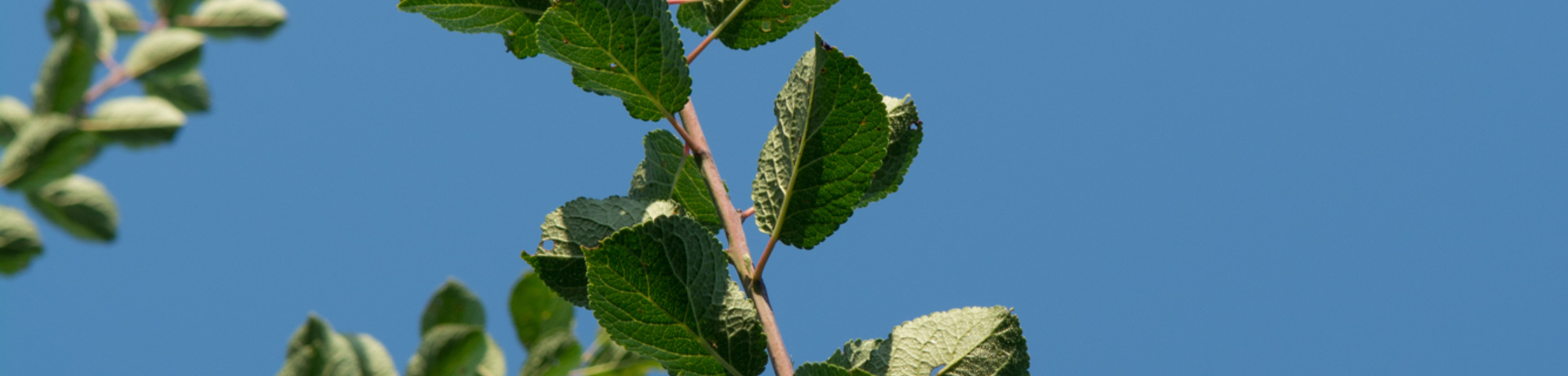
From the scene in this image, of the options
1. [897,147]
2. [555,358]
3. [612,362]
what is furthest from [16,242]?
[897,147]

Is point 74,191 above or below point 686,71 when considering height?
below

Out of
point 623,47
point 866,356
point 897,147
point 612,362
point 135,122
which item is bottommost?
point 135,122

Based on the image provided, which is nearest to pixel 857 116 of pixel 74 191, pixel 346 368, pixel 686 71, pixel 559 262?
pixel 686 71

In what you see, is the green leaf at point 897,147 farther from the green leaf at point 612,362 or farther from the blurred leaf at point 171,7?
the blurred leaf at point 171,7

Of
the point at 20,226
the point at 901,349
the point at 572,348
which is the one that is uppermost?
the point at 901,349

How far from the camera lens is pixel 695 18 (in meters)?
1.23

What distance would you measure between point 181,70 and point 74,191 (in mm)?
173

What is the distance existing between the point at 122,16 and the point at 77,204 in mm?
332

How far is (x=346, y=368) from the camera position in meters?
0.69

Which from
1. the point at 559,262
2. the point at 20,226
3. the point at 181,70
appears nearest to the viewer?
the point at 20,226

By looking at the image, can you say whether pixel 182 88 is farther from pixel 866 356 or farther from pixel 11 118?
pixel 866 356

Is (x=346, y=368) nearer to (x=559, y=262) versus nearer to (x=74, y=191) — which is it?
(x=74, y=191)

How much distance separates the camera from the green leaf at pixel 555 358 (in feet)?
3.20

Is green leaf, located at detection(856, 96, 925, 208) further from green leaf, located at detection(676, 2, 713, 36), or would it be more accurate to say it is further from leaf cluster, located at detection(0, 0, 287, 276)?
leaf cluster, located at detection(0, 0, 287, 276)
